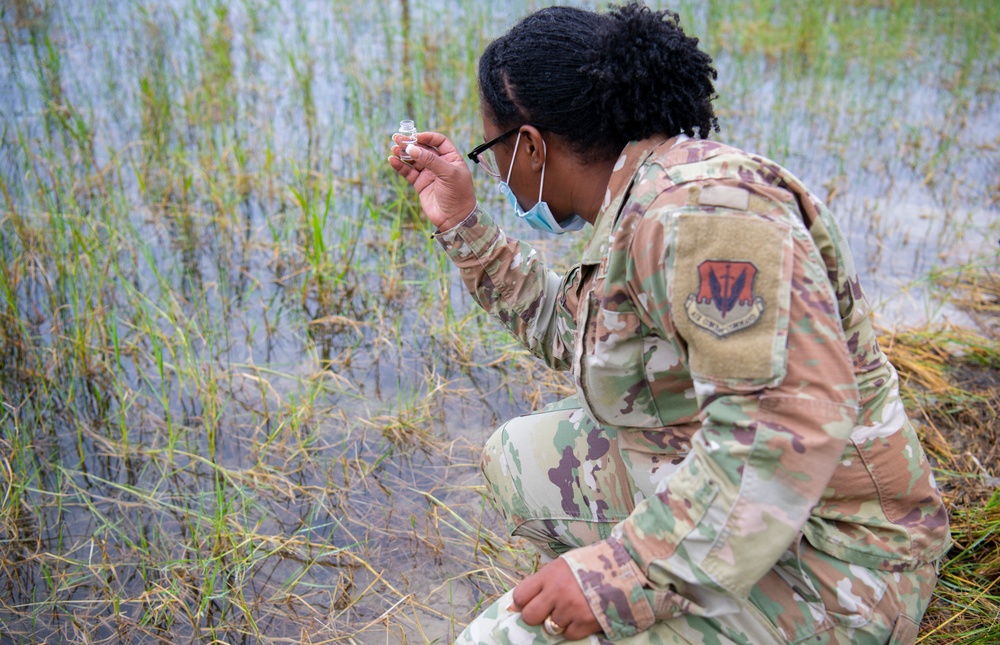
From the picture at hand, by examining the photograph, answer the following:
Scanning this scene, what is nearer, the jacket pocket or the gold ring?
the gold ring

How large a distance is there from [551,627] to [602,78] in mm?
1040

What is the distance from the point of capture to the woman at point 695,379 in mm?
1361

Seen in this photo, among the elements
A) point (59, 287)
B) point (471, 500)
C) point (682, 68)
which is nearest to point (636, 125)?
point (682, 68)

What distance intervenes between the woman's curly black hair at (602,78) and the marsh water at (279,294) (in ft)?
4.36

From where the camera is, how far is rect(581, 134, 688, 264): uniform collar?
5.45 feet

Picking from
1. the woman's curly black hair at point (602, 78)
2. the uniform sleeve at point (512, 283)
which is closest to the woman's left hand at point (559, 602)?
the uniform sleeve at point (512, 283)

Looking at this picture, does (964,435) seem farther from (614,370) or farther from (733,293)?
(733,293)

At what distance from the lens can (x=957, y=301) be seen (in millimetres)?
3922

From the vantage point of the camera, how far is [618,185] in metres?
1.73

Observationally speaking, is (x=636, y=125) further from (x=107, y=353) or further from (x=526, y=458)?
(x=107, y=353)

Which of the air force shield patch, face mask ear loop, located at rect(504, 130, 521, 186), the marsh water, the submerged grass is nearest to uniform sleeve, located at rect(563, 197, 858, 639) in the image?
the air force shield patch

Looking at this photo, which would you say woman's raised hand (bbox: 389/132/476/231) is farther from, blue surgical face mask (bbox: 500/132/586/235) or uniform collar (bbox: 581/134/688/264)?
uniform collar (bbox: 581/134/688/264)

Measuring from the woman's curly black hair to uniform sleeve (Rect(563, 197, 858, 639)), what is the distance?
0.35 m

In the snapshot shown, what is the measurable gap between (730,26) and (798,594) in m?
6.34
